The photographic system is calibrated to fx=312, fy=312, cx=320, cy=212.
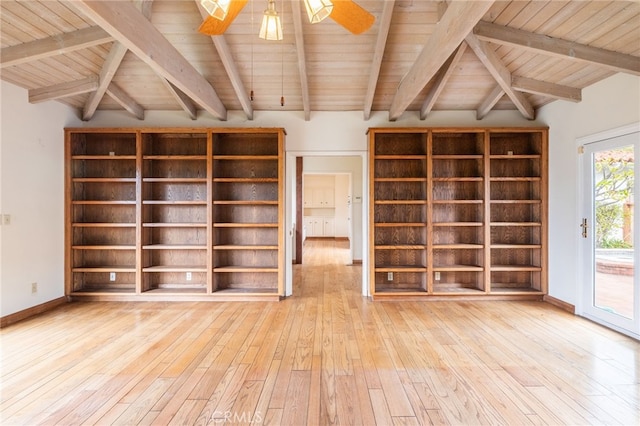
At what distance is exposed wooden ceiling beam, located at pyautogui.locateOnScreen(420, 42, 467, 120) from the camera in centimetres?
322

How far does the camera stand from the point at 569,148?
3.78m

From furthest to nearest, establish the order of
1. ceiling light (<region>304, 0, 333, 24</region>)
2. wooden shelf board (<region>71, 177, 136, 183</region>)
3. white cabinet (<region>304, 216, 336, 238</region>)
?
white cabinet (<region>304, 216, 336, 238</region>) → wooden shelf board (<region>71, 177, 136, 183</region>) → ceiling light (<region>304, 0, 333, 24</region>)

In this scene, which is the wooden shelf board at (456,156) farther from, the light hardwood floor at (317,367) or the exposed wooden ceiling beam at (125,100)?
the exposed wooden ceiling beam at (125,100)

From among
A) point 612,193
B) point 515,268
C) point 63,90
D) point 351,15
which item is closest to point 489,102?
point 612,193

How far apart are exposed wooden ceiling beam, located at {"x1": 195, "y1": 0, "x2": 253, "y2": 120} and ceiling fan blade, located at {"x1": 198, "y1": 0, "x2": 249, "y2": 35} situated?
907 mm

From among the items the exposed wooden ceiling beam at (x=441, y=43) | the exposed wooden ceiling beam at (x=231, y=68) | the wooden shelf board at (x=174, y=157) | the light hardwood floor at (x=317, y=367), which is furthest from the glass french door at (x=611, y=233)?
the wooden shelf board at (x=174, y=157)

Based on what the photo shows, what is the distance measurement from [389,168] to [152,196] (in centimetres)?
342

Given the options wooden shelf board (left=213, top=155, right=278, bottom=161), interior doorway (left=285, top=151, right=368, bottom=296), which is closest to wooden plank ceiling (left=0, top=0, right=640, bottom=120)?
wooden shelf board (left=213, top=155, right=278, bottom=161)

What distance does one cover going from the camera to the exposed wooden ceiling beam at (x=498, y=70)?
3094 millimetres

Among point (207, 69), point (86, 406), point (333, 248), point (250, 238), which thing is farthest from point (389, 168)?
point (333, 248)

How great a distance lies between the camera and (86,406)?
1966mm

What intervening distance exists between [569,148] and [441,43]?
2.31m

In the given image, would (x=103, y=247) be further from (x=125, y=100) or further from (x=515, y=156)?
(x=515, y=156)

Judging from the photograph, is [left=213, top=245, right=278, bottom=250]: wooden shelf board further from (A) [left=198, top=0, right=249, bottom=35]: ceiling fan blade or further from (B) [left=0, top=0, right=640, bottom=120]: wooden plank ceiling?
(A) [left=198, top=0, right=249, bottom=35]: ceiling fan blade
